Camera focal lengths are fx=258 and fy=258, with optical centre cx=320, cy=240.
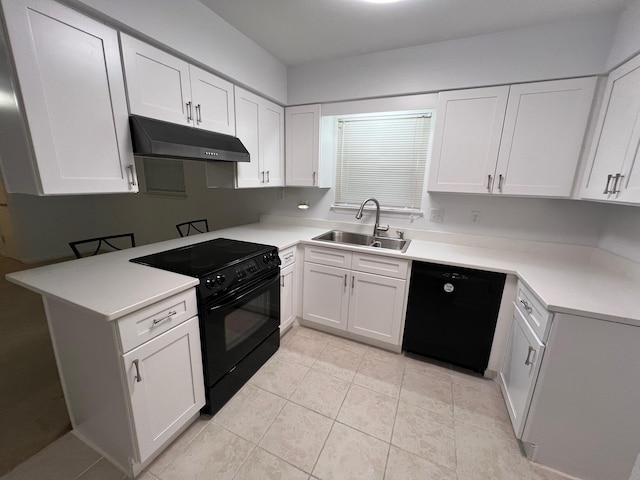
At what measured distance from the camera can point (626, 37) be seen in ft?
4.96

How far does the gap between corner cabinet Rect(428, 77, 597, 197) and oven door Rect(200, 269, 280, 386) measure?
1.66m

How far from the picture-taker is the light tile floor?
1.33 meters

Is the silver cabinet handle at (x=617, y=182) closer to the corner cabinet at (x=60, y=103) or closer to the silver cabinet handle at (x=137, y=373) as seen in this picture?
the silver cabinet handle at (x=137, y=373)

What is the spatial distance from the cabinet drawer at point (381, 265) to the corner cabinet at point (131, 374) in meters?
1.31

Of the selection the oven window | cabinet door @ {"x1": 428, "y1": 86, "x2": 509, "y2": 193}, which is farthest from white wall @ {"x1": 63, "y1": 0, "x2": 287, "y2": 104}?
the oven window

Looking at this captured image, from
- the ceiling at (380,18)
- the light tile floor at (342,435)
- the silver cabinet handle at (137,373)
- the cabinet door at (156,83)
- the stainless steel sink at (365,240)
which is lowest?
the light tile floor at (342,435)

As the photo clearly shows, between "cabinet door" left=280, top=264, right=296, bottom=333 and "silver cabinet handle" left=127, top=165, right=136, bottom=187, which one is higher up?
"silver cabinet handle" left=127, top=165, right=136, bottom=187

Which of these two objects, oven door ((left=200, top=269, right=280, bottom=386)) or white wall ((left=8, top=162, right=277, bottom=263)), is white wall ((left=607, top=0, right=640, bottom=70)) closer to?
oven door ((left=200, top=269, right=280, bottom=386))

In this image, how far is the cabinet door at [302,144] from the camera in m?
2.62

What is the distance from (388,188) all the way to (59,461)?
2.97 m

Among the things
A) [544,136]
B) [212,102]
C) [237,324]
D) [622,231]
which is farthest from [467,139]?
[237,324]

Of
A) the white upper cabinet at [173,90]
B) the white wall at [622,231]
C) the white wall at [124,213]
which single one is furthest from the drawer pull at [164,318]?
the white wall at [622,231]

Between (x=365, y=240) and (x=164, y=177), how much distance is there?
10.6 ft

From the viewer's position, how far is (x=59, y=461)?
4.44 feet
